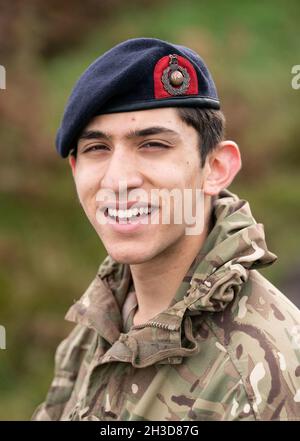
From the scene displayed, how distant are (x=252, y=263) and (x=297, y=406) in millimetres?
475

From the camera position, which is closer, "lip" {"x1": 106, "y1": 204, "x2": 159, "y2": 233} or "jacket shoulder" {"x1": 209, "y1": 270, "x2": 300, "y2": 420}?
"jacket shoulder" {"x1": 209, "y1": 270, "x2": 300, "y2": 420}

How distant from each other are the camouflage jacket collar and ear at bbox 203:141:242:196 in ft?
0.22

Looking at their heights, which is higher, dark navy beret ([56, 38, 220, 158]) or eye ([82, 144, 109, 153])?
dark navy beret ([56, 38, 220, 158])

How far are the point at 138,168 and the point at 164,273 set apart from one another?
0.44m

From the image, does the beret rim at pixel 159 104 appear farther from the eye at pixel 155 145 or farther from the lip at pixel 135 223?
the lip at pixel 135 223

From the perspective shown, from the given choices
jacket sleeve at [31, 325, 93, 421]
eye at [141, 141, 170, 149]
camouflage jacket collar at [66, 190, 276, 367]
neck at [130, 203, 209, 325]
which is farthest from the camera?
jacket sleeve at [31, 325, 93, 421]

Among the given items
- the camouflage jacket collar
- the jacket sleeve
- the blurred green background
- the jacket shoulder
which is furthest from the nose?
the blurred green background

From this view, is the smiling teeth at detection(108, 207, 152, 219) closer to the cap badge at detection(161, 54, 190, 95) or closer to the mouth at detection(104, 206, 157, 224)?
the mouth at detection(104, 206, 157, 224)

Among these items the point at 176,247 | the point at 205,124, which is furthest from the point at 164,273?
the point at 205,124

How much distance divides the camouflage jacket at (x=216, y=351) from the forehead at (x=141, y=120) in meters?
0.38

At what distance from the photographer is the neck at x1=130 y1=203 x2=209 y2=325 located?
284 cm

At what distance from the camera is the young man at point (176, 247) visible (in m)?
2.49

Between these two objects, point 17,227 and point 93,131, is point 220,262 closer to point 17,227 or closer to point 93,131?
point 93,131

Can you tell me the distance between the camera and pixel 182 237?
2.81 m
